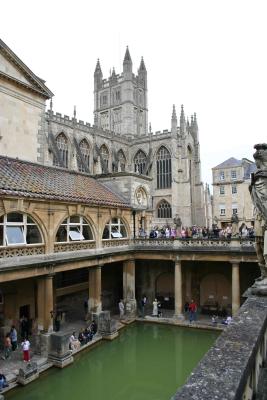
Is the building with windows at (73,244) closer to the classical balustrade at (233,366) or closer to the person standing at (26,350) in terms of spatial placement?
the person standing at (26,350)

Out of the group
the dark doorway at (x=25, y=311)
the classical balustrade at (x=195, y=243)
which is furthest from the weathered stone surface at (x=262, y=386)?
the dark doorway at (x=25, y=311)

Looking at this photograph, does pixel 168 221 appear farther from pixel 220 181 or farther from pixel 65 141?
pixel 65 141

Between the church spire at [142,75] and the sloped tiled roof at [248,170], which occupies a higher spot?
the church spire at [142,75]

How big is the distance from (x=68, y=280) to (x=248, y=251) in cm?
1249

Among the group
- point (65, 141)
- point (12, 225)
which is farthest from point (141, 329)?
point (65, 141)

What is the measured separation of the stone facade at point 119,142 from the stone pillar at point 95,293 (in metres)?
6.29

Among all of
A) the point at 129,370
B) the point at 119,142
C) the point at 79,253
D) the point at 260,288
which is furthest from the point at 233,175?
the point at 260,288

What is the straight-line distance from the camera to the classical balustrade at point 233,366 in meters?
2.87

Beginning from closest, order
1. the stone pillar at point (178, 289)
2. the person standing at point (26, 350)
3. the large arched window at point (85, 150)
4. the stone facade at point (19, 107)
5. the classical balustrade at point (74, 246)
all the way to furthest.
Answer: the person standing at point (26, 350), the classical balustrade at point (74, 246), the stone facade at point (19, 107), the stone pillar at point (178, 289), the large arched window at point (85, 150)

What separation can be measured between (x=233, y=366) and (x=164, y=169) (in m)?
54.6

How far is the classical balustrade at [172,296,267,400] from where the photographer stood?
9.40 feet

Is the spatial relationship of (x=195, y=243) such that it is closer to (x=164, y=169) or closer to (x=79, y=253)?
(x=79, y=253)

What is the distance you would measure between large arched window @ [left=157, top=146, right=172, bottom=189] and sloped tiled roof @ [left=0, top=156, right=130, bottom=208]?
31.3 m

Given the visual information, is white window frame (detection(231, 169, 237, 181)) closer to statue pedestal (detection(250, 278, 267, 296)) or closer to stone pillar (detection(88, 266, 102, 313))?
stone pillar (detection(88, 266, 102, 313))
